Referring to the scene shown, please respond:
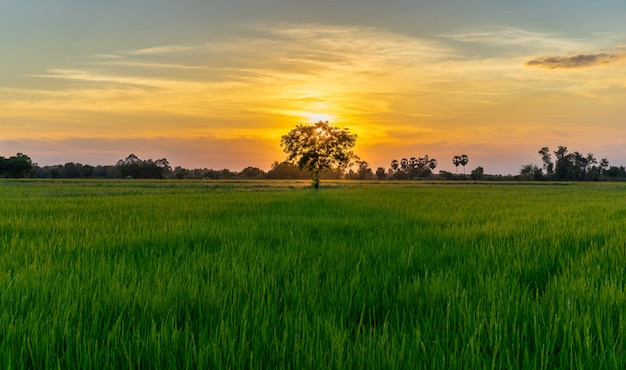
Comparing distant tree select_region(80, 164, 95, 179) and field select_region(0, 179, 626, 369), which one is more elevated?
distant tree select_region(80, 164, 95, 179)

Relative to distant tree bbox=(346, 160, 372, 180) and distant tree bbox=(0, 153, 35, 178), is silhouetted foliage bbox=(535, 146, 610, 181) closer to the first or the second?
distant tree bbox=(346, 160, 372, 180)

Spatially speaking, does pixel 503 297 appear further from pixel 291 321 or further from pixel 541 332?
pixel 291 321

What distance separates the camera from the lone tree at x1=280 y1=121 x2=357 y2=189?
40.9 meters

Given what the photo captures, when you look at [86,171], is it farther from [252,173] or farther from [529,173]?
[529,173]

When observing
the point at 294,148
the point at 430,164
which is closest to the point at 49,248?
the point at 294,148

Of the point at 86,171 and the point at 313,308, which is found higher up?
the point at 86,171

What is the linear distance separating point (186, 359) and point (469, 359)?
50.5 inches

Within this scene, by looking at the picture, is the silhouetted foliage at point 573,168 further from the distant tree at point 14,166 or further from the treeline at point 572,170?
the distant tree at point 14,166

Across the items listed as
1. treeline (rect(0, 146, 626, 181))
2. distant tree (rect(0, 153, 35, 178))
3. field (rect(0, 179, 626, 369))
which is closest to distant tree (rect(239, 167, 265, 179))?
treeline (rect(0, 146, 626, 181))

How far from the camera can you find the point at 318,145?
4119cm

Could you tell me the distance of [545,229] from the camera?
745cm

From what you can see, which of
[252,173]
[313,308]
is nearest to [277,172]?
[252,173]

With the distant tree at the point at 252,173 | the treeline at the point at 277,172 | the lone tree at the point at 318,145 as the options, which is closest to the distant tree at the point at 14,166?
the treeline at the point at 277,172

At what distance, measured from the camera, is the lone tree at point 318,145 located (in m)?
40.9
